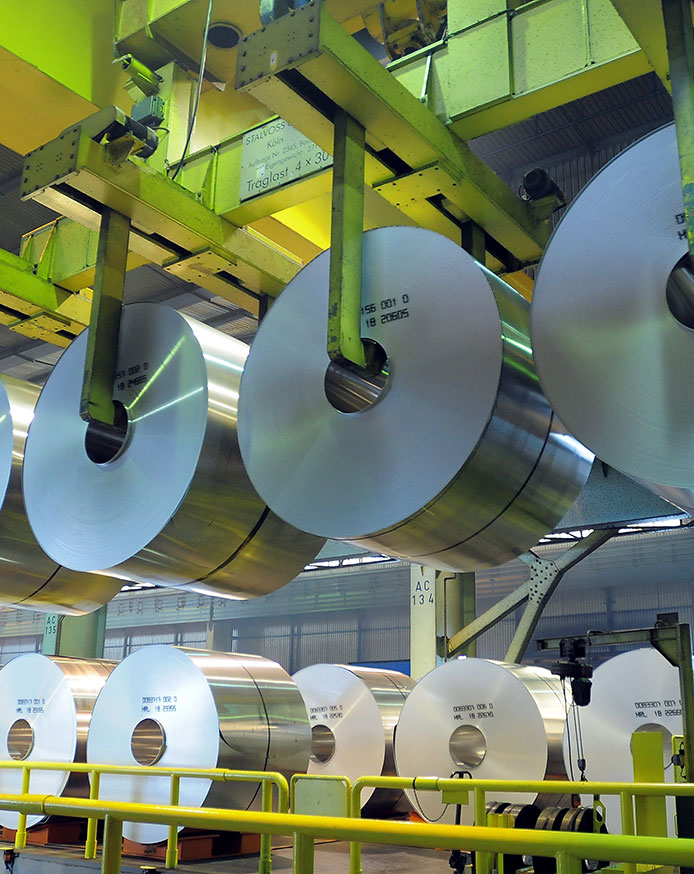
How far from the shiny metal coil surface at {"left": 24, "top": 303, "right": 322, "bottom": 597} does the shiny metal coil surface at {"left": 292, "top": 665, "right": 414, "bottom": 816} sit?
6808 millimetres

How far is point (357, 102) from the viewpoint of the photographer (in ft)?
9.76

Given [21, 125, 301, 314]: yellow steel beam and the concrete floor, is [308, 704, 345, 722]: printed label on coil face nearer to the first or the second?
the concrete floor

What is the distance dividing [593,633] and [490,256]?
4165 millimetres

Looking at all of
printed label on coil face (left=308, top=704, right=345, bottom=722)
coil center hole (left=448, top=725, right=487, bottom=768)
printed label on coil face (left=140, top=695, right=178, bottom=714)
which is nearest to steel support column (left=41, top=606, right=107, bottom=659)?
printed label on coil face (left=308, top=704, right=345, bottom=722)

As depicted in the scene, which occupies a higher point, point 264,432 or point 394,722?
point 264,432

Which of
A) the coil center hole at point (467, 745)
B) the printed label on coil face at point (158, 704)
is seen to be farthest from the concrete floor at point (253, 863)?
the printed label on coil face at point (158, 704)

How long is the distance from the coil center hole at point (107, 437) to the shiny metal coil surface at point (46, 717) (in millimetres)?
6261

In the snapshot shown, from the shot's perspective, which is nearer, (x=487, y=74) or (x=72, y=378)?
(x=487, y=74)

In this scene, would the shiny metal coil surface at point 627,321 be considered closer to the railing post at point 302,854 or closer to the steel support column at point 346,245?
the steel support column at point 346,245

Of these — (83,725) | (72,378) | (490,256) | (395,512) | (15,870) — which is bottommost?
(15,870)

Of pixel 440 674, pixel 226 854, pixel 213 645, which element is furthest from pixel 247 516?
pixel 213 645

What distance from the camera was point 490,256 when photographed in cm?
390

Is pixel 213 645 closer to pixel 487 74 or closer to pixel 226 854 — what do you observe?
pixel 226 854

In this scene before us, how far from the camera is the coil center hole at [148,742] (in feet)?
26.0
